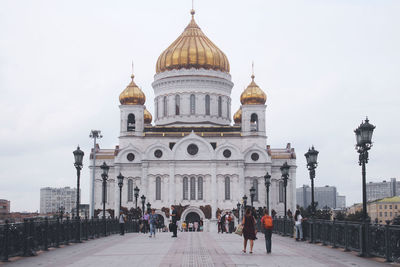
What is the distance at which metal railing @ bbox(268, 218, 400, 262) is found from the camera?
1733 cm

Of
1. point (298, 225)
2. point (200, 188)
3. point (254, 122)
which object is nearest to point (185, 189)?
point (200, 188)

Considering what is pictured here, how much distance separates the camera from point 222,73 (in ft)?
256

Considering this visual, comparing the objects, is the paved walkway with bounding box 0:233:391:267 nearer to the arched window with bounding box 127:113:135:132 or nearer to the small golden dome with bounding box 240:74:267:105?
the small golden dome with bounding box 240:74:267:105

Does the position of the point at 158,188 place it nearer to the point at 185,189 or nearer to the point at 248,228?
the point at 185,189

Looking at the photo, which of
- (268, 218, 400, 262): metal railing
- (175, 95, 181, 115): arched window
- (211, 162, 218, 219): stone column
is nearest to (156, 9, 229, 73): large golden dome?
(175, 95, 181, 115): arched window

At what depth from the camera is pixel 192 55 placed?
7669 centimetres

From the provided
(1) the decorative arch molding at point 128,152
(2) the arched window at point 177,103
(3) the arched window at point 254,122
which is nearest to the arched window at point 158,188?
(1) the decorative arch molding at point 128,152

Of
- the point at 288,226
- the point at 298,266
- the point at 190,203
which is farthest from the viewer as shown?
the point at 190,203

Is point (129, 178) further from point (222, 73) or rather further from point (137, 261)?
point (137, 261)

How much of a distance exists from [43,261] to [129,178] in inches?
2130

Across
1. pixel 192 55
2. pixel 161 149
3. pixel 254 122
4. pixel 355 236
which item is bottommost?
pixel 355 236

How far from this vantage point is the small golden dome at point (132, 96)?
7431cm

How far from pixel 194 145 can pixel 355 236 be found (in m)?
51.6

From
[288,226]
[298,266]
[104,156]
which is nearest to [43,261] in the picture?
[298,266]
